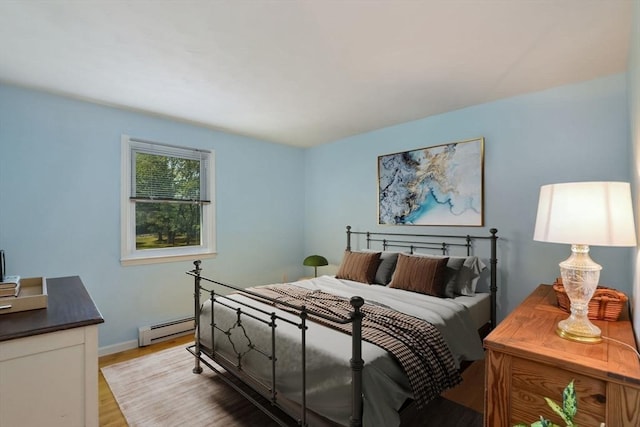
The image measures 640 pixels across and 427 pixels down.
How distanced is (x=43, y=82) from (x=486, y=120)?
3.86 m


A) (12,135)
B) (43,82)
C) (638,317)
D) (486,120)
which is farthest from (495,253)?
(12,135)

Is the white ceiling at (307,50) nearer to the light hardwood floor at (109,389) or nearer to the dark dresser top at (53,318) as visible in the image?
the dark dresser top at (53,318)

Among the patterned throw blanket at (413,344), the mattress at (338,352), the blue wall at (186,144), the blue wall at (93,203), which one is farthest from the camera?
the blue wall at (93,203)

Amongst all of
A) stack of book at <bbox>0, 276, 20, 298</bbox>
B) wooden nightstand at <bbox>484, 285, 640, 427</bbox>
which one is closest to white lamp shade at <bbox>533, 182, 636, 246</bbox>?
wooden nightstand at <bbox>484, 285, 640, 427</bbox>

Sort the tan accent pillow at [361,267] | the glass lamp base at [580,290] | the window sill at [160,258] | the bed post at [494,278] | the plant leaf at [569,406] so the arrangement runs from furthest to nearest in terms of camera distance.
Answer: the tan accent pillow at [361,267] < the window sill at [160,258] < the bed post at [494,278] < the glass lamp base at [580,290] < the plant leaf at [569,406]

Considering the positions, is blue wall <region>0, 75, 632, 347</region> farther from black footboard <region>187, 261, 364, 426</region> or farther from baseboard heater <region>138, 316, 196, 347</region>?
black footboard <region>187, 261, 364, 426</region>

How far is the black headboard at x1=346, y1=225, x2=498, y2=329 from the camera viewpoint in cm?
283

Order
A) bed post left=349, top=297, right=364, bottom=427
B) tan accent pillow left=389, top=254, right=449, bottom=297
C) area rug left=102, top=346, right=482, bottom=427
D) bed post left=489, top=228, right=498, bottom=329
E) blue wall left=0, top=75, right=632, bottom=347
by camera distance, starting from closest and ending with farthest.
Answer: bed post left=349, top=297, right=364, bottom=427 → area rug left=102, top=346, right=482, bottom=427 → blue wall left=0, top=75, right=632, bottom=347 → tan accent pillow left=389, top=254, right=449, bottom=297 → bed post left=489, top=228, right=498, bottom=329

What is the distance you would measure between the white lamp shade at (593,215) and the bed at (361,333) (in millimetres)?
914

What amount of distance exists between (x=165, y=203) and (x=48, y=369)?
7.99 feet

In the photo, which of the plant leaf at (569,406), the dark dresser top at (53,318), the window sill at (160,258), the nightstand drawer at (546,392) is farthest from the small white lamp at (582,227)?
the window sill at (160,258)

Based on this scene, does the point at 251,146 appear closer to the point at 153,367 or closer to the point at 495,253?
the point at 153,367

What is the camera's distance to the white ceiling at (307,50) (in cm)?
162

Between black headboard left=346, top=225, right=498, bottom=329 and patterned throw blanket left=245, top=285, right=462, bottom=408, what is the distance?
117 centimetres
